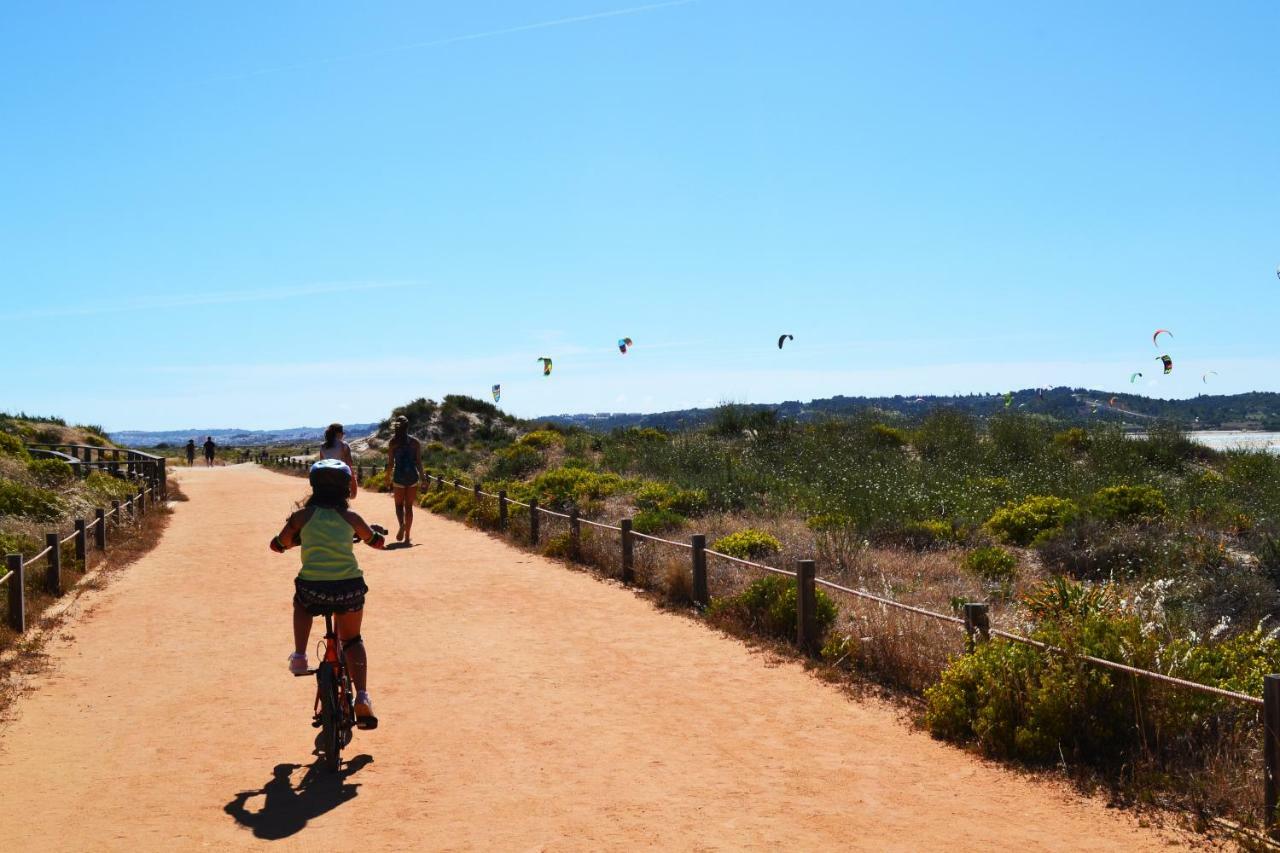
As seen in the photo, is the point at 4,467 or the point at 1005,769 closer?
the point at 1005,769

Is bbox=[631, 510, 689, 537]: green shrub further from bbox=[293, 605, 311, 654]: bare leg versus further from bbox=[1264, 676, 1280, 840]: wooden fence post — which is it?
bbox=[1264, 676, 1280, 840]: wooden fence post

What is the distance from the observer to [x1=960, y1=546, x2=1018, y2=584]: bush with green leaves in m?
14.6

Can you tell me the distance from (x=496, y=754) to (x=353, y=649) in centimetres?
132

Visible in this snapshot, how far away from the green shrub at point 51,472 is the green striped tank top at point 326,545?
67.6ft

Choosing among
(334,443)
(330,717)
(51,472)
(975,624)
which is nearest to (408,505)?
(334,443)

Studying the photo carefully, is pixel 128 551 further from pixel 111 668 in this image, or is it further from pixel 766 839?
pixel 766 839

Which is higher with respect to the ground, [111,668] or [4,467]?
[4,467]

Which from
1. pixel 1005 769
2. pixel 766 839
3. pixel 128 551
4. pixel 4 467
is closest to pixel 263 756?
pixel 766 839

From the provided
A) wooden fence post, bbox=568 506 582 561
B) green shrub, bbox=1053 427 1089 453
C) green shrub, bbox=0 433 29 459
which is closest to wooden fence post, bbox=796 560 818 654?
wooden fence post, bbox=568 506 582 561

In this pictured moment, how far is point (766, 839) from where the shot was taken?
568cm

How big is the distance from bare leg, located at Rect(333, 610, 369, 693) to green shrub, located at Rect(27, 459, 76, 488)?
20.6 meters

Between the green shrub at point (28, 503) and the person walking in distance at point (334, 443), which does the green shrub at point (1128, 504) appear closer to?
the person walking in distance at point (334, 443)

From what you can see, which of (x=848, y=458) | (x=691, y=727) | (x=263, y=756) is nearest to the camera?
(x=263, y=756)

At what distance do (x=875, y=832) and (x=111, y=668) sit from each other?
7919 millimetres
